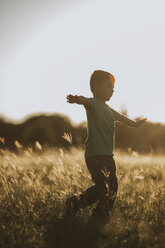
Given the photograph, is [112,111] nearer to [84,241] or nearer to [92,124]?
[92,124]

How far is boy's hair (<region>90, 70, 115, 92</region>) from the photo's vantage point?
3.29 m

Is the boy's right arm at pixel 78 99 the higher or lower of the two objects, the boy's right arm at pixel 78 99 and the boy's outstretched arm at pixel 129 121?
the higher

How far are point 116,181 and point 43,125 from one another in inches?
372

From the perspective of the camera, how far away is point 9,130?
12.3 m

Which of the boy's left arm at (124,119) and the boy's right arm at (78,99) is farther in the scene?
the boy's left arm at (124,119)

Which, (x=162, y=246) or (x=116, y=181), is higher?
(x=116, y=181)

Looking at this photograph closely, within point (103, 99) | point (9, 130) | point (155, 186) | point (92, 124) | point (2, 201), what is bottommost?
point (9, 130)

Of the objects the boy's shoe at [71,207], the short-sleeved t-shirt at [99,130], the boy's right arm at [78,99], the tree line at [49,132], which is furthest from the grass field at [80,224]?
the tree line at [49,132]

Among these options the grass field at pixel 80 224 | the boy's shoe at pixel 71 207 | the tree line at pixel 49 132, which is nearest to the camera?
the grass field at pixel 80 224

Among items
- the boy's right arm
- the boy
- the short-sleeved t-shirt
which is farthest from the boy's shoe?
the boy's right arm

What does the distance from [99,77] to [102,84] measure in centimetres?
9

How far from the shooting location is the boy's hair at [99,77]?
3.29 m

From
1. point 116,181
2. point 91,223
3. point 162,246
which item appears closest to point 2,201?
point 91,223

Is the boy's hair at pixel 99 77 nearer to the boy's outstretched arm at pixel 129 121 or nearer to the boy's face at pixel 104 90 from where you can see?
the boy's face at pixel 104 90
